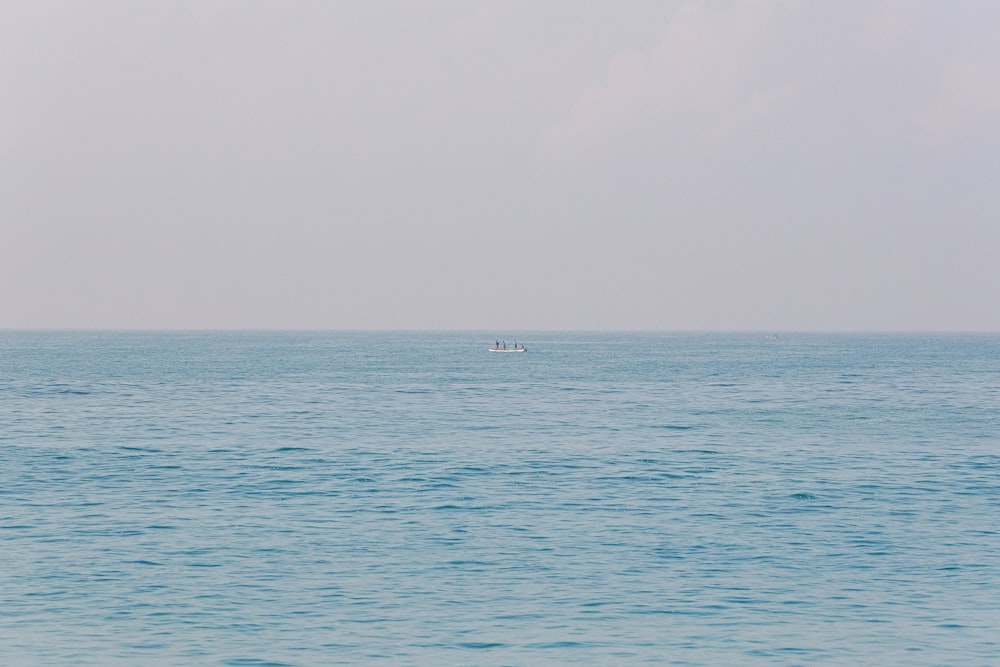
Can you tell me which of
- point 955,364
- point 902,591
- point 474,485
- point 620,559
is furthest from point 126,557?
point 955,364

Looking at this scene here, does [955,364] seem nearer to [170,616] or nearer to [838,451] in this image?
[838,451]

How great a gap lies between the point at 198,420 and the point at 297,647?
45486 mm

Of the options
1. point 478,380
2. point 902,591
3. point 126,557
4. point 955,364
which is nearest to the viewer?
point 902,591

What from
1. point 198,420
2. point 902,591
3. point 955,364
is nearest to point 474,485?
point 902,591

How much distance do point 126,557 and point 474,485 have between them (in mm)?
14660

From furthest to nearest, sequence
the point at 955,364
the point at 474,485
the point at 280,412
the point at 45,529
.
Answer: the point at 955,364
the point at 280,412
the point at 474,485
the point at 45,529

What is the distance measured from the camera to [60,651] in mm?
20719

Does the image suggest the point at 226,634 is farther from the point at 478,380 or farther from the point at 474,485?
the point at 478,380

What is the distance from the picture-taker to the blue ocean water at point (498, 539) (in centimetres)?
2155

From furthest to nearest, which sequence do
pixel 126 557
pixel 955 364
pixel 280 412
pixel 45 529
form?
pixel 955 364 → pixel 280 412 → pixel 45 529 → pixel 126 557

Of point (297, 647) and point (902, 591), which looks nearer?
point (297, 647)

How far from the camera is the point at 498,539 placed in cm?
3031

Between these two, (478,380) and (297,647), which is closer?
(297,647)

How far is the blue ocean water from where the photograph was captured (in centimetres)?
2155
